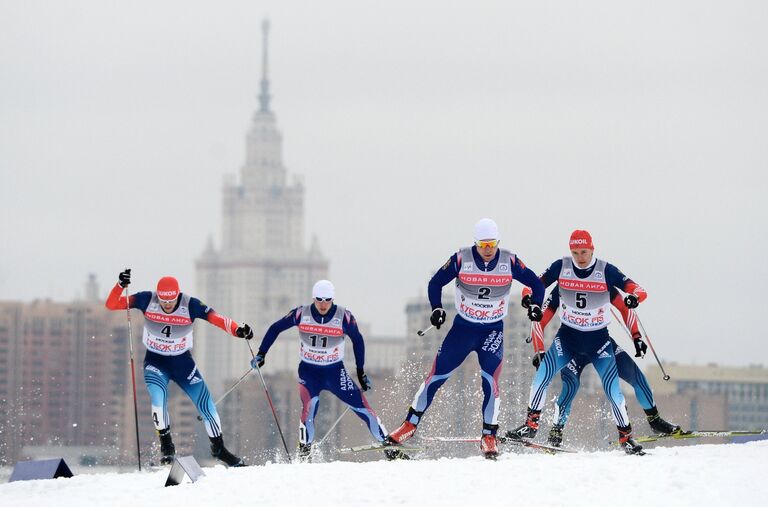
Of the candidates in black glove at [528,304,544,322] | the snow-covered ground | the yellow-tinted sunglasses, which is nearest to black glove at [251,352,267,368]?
the snow-covered ground

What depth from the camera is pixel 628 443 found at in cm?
1716

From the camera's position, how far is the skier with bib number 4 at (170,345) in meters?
17.9

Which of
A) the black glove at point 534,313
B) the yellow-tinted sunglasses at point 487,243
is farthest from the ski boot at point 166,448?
the black glove at point 534,313

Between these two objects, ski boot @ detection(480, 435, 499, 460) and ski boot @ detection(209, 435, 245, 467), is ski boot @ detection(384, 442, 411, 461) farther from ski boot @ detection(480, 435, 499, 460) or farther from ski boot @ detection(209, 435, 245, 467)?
ski boot @ detection(209, 435, 245, 467)

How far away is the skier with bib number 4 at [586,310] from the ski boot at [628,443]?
7 centimetres

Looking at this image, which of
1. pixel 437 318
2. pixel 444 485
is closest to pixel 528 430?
pixel 437 318

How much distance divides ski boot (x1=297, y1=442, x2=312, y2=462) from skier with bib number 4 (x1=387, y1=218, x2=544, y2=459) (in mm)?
1652

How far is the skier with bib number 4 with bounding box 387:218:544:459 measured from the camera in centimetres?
1695

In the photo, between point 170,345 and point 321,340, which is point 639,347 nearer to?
point 321,340

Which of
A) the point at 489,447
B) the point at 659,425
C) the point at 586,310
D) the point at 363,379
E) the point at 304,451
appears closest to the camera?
the point at 489,447

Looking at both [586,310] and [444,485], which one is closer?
[444,485]

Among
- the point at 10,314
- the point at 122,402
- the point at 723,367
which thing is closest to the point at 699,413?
the point at 723,367

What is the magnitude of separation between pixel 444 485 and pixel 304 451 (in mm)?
4162

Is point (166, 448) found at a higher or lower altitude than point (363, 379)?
lower
